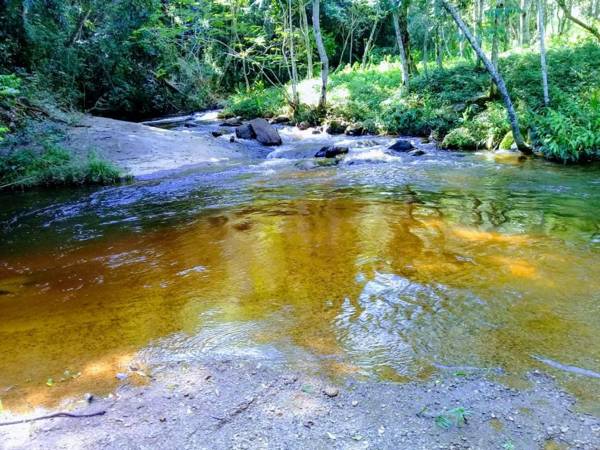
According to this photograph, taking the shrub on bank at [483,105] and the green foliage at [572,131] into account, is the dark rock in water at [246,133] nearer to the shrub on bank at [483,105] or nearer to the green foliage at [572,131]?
the shrub on bank at [483,105]

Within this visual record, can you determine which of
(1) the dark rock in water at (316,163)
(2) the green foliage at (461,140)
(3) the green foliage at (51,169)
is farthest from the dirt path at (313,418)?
(2) the green foliage at (461,140)

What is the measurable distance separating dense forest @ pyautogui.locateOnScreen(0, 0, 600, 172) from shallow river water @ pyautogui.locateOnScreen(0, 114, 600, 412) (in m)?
2.86

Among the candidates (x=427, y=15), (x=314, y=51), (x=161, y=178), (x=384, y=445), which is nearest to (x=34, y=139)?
(x=161, y=178)

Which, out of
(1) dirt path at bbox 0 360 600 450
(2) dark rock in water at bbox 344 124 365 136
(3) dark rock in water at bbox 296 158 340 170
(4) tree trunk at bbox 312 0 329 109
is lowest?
(1) dirt path at bbox 0 360 600 450

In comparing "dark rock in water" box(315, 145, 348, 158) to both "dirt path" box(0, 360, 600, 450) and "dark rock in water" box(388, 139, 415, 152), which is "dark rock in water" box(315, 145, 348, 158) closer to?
"dark rock in water" box(388, 139, 415, 152)

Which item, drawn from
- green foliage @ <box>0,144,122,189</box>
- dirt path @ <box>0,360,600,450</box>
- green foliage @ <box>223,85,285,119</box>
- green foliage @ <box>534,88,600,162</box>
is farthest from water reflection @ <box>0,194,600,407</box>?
green foliage @ <box>223,85,285,119</box>

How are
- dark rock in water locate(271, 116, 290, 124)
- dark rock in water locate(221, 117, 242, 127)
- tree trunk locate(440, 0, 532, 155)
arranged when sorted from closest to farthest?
1. tree trunk locate(440, 0, 532, 155)
2. dark rock in water locate(271, 116, 290, 124)
3. dark rock in water locate(221, 117, 242, 127)

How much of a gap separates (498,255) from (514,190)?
4000 mm

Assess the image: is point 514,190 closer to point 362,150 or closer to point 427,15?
point 362,150

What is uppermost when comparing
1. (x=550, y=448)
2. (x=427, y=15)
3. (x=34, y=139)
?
(x=427, y=15)

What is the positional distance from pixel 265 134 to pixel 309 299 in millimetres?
12679

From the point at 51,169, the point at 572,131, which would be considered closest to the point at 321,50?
the point at 572,131

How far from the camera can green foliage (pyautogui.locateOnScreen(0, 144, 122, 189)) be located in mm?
11003

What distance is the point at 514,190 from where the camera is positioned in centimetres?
884
